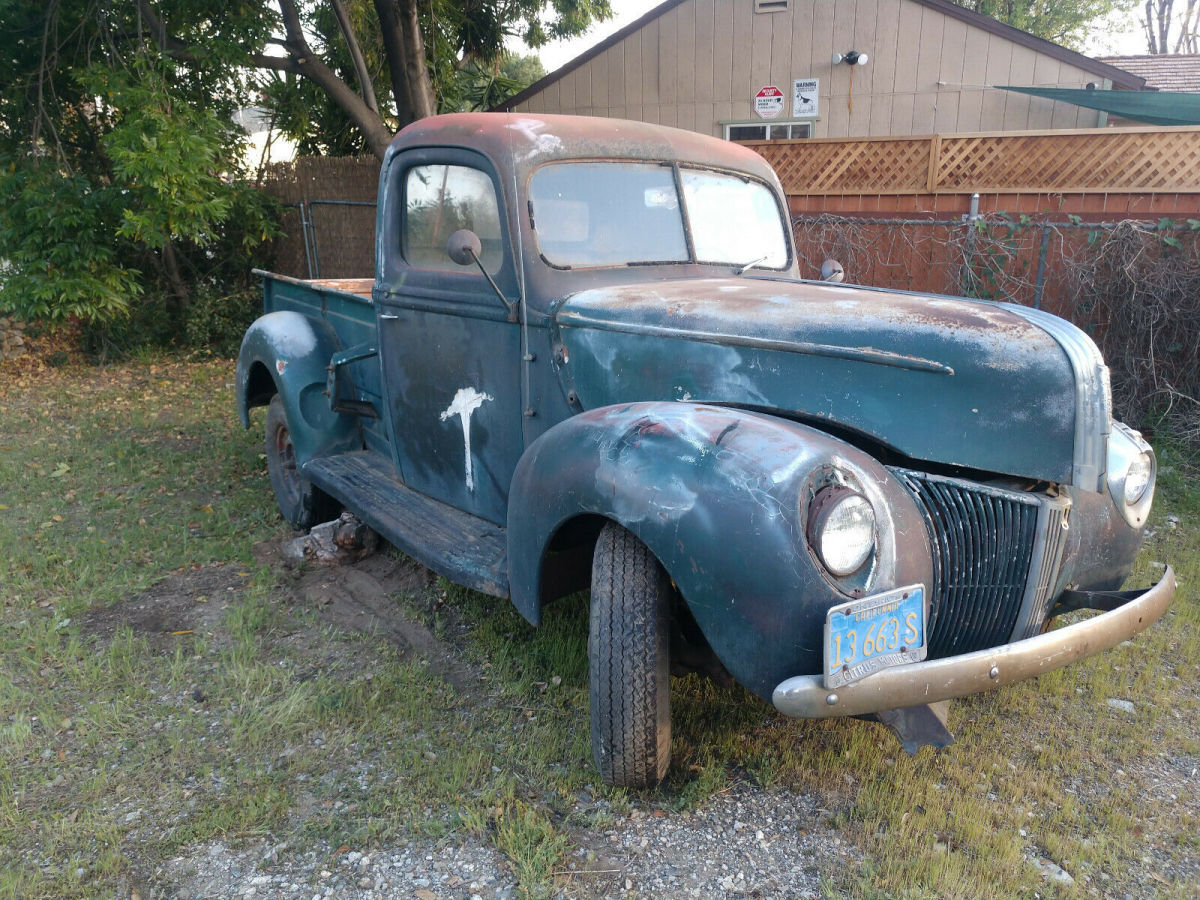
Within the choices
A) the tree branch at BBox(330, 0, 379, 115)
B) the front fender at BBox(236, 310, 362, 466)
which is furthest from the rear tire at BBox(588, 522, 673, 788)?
the tree branch at BBox(330, 0, 379, 115)

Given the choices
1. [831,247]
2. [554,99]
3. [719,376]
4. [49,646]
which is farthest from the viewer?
[554,99]

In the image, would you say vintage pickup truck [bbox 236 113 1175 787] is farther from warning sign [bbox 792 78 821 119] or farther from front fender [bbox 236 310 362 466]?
warning sign [bbox 792 78 821 119]

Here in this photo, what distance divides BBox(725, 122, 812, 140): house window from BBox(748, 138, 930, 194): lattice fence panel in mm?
3048

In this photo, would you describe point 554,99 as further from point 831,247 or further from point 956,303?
point 956,303

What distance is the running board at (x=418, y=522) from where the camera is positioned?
2971 mm

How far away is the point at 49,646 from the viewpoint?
3336 millimetres

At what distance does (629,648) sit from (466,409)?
4.61ft

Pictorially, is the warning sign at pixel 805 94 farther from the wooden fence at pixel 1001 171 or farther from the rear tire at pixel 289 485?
the rear tire at pixel 289 485

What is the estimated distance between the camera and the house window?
11758 mm

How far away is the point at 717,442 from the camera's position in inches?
84.9

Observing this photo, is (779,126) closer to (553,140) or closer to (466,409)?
(553,140)

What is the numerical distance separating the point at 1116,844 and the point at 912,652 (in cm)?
90

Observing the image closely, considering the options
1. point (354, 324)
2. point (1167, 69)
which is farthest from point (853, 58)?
point (354, 324)

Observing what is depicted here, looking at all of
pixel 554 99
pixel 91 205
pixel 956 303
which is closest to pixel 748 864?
pixel 956 303
